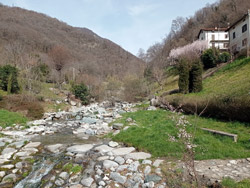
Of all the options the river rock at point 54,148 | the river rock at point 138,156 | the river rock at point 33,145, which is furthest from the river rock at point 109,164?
the river rock at point 33,145

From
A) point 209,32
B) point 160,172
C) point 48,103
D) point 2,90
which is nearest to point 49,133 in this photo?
point 160,172

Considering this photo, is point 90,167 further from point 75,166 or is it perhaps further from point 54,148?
point 54,148

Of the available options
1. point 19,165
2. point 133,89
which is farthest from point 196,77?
point 19,165

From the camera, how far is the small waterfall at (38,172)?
12.7ft

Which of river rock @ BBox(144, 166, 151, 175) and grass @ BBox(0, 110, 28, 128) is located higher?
grass @ BBox(0, 110, 28, 128)

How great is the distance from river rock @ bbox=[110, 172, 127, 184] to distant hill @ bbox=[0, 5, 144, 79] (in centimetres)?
2582

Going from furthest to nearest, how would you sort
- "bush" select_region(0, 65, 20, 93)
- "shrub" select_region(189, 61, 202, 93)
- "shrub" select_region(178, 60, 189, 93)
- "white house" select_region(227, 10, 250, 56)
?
"white house" select_region(227, 10, 250, 56) → "bush" select_region(0, 65, 20, 93) → "shrub" select_region(178, 60, 189, 93) → "shrub" select_region(189, 61, 202, 93)

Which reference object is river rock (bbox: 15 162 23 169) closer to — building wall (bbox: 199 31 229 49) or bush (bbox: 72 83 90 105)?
bush (bbox: 72 83 90 105)

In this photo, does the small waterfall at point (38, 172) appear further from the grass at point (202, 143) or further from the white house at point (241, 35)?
the white house at point (241, 35)

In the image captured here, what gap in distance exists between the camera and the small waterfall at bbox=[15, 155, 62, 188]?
12.7ft

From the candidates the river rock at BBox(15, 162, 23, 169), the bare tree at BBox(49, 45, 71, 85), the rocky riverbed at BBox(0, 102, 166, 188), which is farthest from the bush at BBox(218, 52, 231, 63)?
the bare tree at BBox(49, 45, 71, 85)

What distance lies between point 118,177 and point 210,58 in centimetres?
2374

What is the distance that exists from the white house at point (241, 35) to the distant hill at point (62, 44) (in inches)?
614

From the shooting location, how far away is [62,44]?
173 feet
